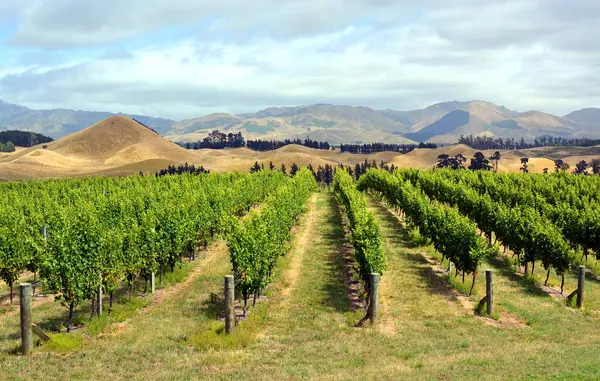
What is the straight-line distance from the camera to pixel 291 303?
2331cm

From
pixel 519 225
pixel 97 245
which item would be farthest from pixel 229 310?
pixel 519 225

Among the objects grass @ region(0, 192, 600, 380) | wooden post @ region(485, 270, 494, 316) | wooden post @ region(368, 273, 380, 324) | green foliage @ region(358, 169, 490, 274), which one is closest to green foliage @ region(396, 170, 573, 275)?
grass @ region(0, 192, 600, 380)

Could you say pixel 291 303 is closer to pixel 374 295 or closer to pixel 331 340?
pixel 374 295

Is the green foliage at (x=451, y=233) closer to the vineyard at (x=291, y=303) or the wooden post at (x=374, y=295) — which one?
the vineyard at (x=291, y=303)

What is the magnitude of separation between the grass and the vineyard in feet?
0.27

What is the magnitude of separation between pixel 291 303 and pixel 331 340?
5519 mm

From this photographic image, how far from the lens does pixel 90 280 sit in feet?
66.0

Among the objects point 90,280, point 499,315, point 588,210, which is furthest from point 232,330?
point 588,210

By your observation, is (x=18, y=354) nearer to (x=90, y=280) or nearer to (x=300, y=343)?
(x=90, y=280)

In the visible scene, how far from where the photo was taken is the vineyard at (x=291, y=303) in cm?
1546

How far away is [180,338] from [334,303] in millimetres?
7574

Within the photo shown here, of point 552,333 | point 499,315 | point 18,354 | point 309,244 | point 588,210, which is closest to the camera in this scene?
point 18,354

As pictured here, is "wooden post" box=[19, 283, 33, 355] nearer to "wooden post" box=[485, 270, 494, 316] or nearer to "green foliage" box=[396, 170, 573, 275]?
"wooden post" box=[485, 270, 494, 316]

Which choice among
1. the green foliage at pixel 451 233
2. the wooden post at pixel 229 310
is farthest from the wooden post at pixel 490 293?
the wooden post at pixel 229 310
